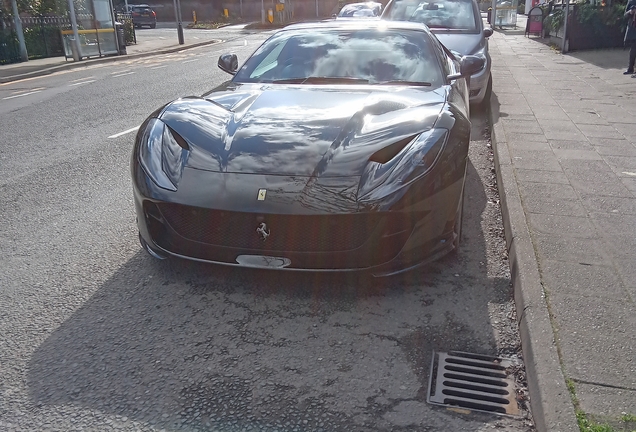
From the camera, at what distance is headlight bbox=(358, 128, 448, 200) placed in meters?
3.00

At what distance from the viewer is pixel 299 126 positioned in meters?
3.47

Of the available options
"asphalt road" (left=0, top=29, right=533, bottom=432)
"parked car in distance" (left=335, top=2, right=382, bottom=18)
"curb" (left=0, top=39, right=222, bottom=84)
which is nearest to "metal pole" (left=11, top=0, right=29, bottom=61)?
"curb" (left=0, top=39, right=222, bottom=84)

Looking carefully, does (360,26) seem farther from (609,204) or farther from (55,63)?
(55,63)

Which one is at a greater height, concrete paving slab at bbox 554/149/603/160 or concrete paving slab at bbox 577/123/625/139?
concrete paving slab at bbox 554/149/603/160

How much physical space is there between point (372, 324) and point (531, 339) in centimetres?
77

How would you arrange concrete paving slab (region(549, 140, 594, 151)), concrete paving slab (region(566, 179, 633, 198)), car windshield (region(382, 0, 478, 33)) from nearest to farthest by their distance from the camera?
1. concrete paving slab (region(566, 179, 633, 198))
2. concrete paving slab (region(549, 140, 594, 151))
3. car windshield (region(382, 0, 478, 33))

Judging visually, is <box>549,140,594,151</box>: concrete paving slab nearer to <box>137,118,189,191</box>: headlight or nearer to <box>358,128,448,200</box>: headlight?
<box>358,128,448,200</box>: headlight

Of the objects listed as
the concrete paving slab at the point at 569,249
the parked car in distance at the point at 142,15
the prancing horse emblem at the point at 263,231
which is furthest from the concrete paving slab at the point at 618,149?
the parked car in distance at the point at 142,15

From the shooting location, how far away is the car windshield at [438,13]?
9055mm

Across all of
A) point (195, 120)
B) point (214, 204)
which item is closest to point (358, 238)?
point (214, 204)

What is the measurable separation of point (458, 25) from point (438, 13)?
0.57 metres

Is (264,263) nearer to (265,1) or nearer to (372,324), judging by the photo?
(372,324)

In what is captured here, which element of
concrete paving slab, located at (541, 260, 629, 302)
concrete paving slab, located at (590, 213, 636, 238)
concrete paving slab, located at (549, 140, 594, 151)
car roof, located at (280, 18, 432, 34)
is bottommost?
concrete paving slab, located at (549, 140, 594, 151)

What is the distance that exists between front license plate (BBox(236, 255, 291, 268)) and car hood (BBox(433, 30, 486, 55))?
18.7 ft
